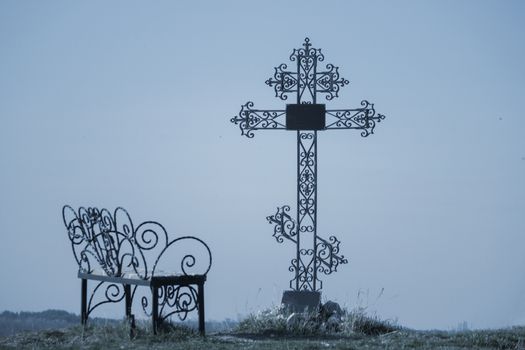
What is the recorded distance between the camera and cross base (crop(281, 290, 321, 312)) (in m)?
10.4

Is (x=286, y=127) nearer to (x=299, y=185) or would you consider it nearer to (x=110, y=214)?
(x=299, y=185)

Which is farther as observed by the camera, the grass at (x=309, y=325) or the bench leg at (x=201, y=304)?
the grass at (x=309, y=325)

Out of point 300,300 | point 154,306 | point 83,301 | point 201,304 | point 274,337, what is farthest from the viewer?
point 300,300

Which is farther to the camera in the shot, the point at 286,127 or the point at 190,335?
the point at 286,127

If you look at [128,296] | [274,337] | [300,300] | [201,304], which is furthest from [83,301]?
[300,300]

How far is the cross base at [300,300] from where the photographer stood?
1044 cm

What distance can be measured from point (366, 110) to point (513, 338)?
445cm

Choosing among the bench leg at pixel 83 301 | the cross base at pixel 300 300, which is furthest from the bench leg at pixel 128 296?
the cross base at pixel 300 300

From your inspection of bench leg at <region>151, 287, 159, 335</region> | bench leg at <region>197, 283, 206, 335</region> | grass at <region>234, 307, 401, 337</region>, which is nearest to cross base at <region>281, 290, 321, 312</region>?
grass at <region>234, 307, 401, 337</region>

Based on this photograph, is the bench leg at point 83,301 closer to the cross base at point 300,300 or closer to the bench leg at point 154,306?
the bench leg at point 154,306

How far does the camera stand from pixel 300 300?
10.6m

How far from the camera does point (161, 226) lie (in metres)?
8.47

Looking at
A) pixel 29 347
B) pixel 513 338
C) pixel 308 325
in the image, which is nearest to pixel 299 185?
pixel 308 325

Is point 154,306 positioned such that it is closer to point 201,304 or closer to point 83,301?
point 201,304
